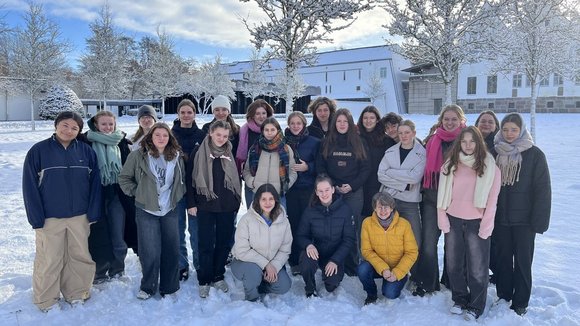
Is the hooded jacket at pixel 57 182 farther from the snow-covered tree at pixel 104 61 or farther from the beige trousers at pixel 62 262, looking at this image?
the snow-covered tree at pixel 104 61

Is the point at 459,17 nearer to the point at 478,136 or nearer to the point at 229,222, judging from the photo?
the point at 478,136

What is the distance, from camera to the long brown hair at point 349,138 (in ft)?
15.5

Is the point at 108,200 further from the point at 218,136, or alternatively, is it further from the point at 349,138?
the point at 349,138

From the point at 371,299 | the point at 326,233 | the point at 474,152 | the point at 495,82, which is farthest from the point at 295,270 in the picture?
the point at 495,82

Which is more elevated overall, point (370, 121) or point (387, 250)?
point (370, 121)

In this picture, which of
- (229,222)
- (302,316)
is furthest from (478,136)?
(229,222)

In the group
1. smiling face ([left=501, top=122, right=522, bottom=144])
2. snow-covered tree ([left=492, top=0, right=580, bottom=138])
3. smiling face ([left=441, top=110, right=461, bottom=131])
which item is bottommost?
smiling face ([left=501, top=122, right=522, bottom=144])

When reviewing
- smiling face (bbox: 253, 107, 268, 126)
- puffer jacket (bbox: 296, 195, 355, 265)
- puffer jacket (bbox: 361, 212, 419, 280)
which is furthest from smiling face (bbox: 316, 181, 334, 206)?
smiling face (bbox: 253, 107, 268, 126)

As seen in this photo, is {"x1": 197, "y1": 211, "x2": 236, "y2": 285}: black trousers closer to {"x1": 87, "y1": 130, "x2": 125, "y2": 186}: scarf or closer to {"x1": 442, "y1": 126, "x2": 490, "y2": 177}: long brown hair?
{"x1": 87, "y1": 130, "x2": 125, "y2": 186}: scarf

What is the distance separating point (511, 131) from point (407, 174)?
1.08m

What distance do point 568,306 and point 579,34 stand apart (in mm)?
16925

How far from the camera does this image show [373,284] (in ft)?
13.8

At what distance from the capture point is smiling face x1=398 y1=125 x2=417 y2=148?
4.46 metres

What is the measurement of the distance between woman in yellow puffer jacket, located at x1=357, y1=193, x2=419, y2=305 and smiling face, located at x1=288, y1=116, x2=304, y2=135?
1.26m
